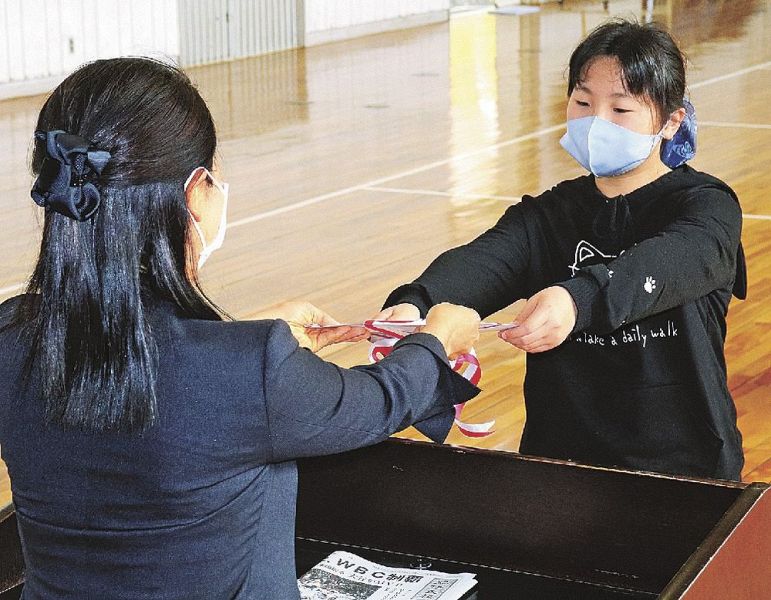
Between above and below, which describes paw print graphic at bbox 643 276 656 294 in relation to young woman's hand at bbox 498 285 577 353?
above

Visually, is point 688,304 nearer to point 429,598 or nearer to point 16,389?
point 429,598

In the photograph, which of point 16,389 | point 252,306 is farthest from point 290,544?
point 252,306

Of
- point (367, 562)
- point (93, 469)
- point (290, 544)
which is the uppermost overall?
point (93, 469)

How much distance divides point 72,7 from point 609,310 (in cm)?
992

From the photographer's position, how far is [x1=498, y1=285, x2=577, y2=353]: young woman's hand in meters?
2.02

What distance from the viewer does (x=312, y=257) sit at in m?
6.04

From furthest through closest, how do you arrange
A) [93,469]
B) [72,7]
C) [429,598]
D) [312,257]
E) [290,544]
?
[72,7] → [312,257] → [429,598] → [290,544] → [93,469]

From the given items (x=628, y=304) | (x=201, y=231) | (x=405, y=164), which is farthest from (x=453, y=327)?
(x=405, y=164)

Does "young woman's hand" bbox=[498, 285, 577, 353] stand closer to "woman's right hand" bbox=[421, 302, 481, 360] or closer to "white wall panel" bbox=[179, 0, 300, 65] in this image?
"woman's right hand" bbox=[421, 302, 481, 360]

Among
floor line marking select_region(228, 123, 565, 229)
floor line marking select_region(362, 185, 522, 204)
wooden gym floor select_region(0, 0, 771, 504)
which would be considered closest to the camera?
wooden gym floor select_region(0, 0, 771, 504)

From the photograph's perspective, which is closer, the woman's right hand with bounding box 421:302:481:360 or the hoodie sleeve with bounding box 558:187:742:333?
the woman's right hand with bounding box 421:302:481:360

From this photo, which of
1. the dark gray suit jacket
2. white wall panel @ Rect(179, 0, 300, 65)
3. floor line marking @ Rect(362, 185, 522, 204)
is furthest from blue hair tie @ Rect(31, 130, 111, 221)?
white wall panel @ Rect(179, 0, 300, 65)

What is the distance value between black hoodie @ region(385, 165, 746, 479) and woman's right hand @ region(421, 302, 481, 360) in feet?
0.68

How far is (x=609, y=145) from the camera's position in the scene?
2.19 meters
